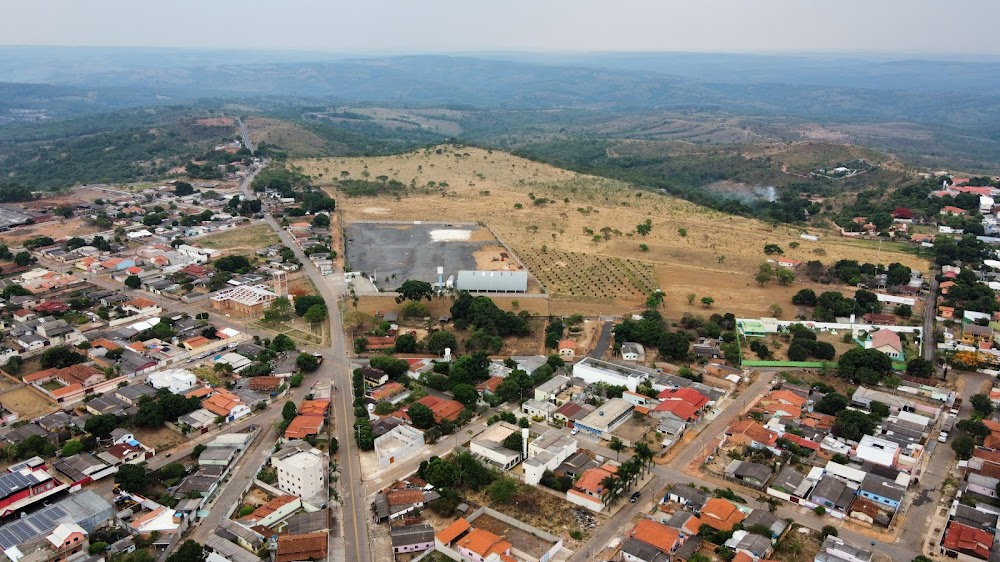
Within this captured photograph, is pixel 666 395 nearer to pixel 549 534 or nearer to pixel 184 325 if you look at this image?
pixel 549 534

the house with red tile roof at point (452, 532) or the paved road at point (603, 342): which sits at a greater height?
the house with red tile roof at point (452, 532)

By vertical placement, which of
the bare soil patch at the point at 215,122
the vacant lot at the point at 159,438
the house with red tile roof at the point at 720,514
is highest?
the bare soil patch at the point at 215,122

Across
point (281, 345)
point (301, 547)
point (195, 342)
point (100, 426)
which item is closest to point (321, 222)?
point (195, 342)

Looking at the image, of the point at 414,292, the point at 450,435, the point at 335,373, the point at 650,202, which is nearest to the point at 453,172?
the point at 650,202

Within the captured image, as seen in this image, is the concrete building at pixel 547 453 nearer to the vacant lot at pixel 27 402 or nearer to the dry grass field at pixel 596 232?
the dry grass field at pixel 596 232

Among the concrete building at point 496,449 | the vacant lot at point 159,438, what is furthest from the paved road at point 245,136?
the concrete building at point 496,449

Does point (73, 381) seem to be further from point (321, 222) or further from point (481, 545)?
point (321, 222)

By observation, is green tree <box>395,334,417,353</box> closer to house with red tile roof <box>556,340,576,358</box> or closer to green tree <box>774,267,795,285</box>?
house with red tile roof <box>556,340,576,358</box>
